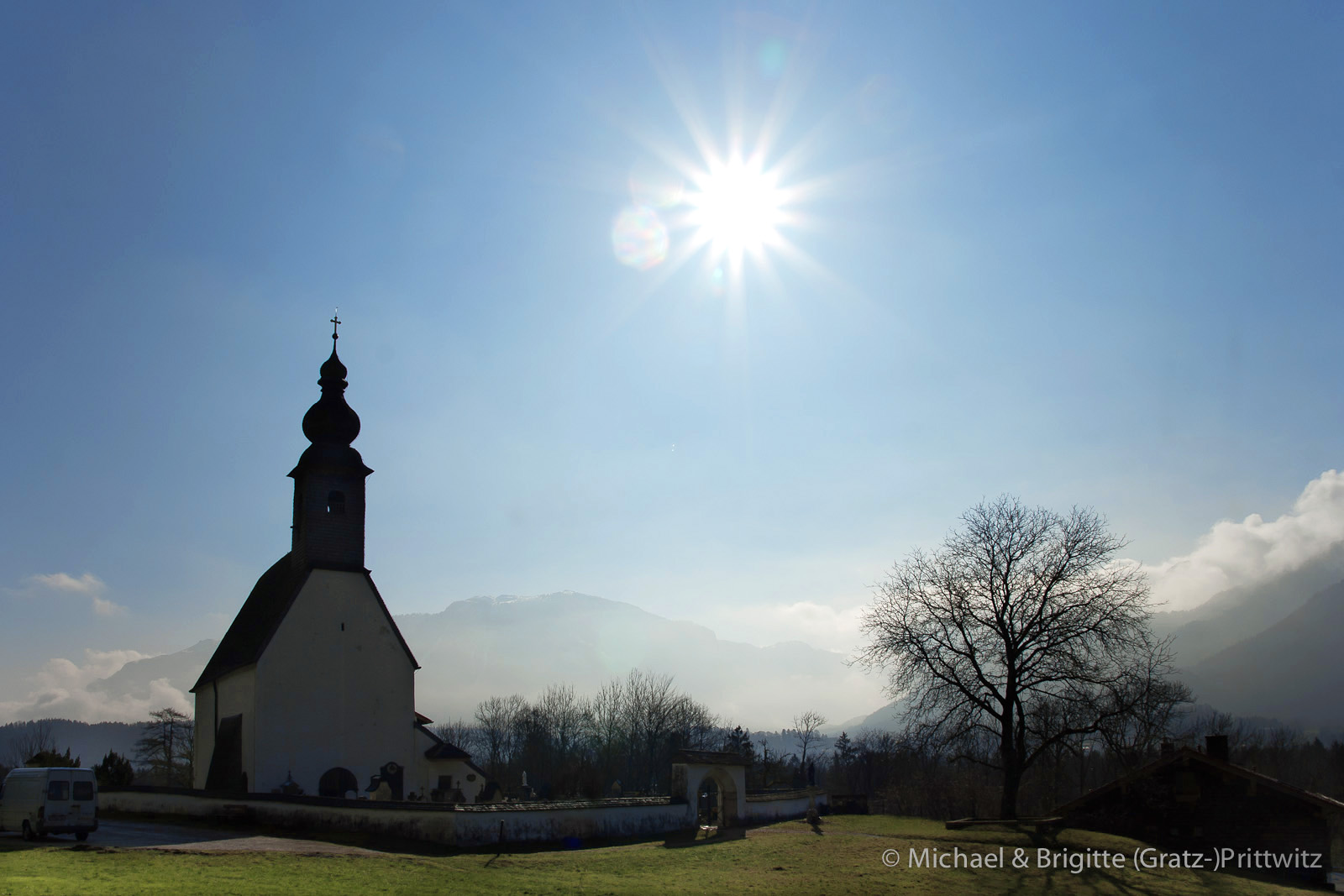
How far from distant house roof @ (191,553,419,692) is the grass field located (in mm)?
14520

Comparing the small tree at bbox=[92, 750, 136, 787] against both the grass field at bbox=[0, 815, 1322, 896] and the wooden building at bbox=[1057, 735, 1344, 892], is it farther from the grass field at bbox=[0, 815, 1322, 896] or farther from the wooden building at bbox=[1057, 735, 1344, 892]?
the wooden building at bbox=[1057, 735, 1344, 892]

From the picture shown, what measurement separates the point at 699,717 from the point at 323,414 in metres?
53.9

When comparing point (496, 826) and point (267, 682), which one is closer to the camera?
point (496, 826)

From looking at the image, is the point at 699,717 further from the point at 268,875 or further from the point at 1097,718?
the point at 268,875

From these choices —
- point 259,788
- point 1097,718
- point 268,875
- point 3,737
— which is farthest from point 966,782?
point 3,737

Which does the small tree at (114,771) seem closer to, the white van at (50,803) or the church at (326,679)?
the church at (326,679)

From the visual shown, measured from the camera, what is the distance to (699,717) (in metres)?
82.8

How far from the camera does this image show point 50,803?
21.7m

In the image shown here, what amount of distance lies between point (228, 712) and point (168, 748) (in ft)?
131

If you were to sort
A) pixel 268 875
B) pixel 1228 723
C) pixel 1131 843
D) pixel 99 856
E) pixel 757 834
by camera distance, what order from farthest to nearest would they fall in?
pixel 1228 723 < pixel 757 834 < pixel 1131 843 < pixel 99 856 < pixel 268 875

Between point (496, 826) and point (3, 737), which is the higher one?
point (496, 826)

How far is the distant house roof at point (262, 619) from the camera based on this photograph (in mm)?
35844

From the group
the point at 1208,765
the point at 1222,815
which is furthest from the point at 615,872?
the point at 1222,815

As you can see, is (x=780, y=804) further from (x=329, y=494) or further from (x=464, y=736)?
(x=464, y=736)
